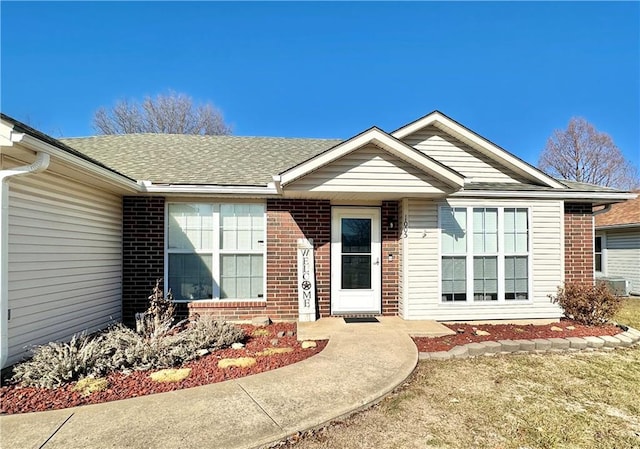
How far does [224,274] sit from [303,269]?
171 cm

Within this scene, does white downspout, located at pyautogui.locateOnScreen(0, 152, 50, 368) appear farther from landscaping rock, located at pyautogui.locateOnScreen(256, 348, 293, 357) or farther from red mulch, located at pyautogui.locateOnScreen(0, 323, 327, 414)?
landscaping rock, located at pyautogui.locateOnScreen(256, 348, 293, 357)

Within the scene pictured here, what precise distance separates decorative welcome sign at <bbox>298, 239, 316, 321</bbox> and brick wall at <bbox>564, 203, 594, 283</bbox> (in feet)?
19.0

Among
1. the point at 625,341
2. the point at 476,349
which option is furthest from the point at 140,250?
the point at 625,341

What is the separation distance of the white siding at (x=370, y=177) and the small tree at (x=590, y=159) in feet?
89.3

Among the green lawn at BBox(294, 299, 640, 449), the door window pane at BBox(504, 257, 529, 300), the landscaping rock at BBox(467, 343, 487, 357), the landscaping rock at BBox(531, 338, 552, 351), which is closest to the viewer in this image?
the green lawn at BBox(294, 299, 640, 449)

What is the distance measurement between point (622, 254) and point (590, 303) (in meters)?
9.33

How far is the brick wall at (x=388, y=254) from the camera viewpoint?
24.1ft

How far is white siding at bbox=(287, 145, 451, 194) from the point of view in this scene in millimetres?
6168

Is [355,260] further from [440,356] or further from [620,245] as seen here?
[620,245]

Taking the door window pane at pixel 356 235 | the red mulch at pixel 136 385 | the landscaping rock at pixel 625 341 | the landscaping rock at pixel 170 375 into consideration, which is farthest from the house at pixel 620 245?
the landscaping rock at pixel 170 375

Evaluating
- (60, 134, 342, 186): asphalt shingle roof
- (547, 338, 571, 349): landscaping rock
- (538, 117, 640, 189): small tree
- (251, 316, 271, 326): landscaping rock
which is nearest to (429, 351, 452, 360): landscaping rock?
(547, 338, 571, 349): landscaping rock

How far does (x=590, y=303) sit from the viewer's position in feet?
22.2

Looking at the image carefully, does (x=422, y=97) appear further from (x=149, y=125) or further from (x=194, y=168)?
(x=149, y=125)

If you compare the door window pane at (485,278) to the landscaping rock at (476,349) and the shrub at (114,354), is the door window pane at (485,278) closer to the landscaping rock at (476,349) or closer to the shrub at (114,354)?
the landscaping rock at (476,349)
